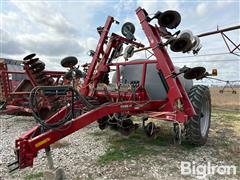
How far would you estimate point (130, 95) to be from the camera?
4.84 m

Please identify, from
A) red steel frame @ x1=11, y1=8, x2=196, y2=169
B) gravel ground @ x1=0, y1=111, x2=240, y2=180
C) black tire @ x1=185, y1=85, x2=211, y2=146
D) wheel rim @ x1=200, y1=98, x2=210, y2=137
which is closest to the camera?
red steel frame @ x1=11, y1=8, x2=196, y2=169

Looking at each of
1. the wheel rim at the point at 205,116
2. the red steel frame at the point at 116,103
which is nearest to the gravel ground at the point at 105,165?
the wheel rim at the point at 205,116

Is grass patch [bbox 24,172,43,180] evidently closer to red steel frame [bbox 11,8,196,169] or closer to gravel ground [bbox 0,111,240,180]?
gravel ground [bbox 0,111,240,180]

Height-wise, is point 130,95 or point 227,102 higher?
point 130,95

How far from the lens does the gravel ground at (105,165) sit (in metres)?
3.57

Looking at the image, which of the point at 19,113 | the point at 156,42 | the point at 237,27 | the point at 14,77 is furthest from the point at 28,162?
the point at 237,27

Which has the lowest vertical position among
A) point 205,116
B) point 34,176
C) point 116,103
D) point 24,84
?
point 34,176

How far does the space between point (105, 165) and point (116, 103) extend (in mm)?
1003

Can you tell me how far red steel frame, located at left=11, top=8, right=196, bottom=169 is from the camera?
302cm

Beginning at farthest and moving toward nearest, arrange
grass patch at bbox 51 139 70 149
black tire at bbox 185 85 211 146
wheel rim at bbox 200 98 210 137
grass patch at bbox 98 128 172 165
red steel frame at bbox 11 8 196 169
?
1. wheel rim at bbox 200 98 210 137
2. grass patch at bbox 51 139 70 149
3. black tire at bbox 185 85 211 146
4. grass patch at bbox 98 128 172 165
5. red steel frame at bbox 11 8 196 169

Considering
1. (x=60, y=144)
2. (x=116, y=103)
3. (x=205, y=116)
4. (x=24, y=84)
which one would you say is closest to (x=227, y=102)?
(x=205, y=116)

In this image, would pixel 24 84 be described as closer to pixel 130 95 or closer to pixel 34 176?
pixel 130 95

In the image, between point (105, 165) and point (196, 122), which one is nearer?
point (105, 165)

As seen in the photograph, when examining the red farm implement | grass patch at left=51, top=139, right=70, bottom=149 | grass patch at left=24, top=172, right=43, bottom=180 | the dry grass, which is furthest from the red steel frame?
the dry grass
